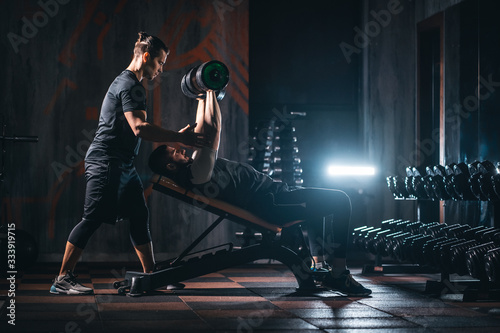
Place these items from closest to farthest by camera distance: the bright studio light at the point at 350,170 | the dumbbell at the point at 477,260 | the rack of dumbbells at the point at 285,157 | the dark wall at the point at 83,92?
1. the dumbbell at the point at 477,260
2. the rack of dumbbells at the point at 285,157
3. the dark wall at the point at 83,92
4. the bright studio light at the point at 350,170

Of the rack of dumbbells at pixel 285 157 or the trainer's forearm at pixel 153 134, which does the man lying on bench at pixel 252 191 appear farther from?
the rack of dumbbells at pixel 285 157

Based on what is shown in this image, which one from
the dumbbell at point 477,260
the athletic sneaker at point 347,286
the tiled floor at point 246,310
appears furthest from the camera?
the athletic sneaker at point 347,286

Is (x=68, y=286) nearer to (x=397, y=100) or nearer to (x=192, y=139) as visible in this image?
(x=192, y=139)

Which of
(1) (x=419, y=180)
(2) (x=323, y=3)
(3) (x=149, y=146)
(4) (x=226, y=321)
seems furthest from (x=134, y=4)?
(4) (x=226, y=321)

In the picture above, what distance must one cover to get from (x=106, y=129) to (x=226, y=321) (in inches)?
53.2

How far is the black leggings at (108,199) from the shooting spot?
358cm

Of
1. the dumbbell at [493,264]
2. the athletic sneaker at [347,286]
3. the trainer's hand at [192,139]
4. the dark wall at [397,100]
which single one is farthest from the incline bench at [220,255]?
the dark wall at [397,100]

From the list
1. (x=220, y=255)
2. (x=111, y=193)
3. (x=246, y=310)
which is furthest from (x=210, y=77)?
(x=246, y=310)

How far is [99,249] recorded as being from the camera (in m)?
5.74

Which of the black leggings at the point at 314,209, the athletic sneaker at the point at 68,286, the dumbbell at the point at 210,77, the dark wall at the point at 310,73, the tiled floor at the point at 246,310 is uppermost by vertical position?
the dark wall at the point at 310,73

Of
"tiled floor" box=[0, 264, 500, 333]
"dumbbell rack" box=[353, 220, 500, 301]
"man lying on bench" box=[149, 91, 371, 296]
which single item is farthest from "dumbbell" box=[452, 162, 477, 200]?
"man lying on bench" box=[149, 91, 371, 296]

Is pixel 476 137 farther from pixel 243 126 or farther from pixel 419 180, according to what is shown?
pixel 243 126

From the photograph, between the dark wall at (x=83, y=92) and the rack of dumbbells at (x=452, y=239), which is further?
the dark wall at (x=83, y=92)

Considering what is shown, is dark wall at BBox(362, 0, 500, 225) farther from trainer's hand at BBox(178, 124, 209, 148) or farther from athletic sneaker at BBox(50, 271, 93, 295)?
athletic sneaker at BBox(50, 271, 93, 295)
